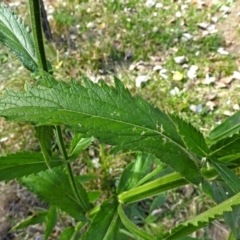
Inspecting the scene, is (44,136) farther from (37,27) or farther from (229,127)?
(229,127)

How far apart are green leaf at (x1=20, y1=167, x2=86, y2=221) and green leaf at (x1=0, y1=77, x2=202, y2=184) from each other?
24.3 inches

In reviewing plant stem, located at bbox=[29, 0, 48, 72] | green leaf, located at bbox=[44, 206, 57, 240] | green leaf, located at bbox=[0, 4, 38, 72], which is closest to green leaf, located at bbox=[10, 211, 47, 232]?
green leaf, located at bbox=[44, 206, 57, 240]

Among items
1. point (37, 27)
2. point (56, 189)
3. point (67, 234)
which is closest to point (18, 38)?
point (37, 27)

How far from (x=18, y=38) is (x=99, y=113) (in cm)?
38

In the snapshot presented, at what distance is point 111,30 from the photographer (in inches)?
117

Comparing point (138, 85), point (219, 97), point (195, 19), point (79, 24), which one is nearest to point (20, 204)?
point (138, 85)

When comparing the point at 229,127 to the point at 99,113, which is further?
the point at 229,127

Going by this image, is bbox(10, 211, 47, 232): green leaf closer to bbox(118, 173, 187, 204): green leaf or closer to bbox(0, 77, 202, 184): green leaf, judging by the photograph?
bbox(118, 173, 187, 204): green leaf

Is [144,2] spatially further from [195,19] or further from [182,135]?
[182,135]

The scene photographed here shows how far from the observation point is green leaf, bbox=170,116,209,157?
0.80 meters

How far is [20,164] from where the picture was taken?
1137mm

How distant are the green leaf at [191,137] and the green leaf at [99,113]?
0.03 meters

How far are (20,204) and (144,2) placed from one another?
5.66 feet

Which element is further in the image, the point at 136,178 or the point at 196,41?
the point at 196,41
